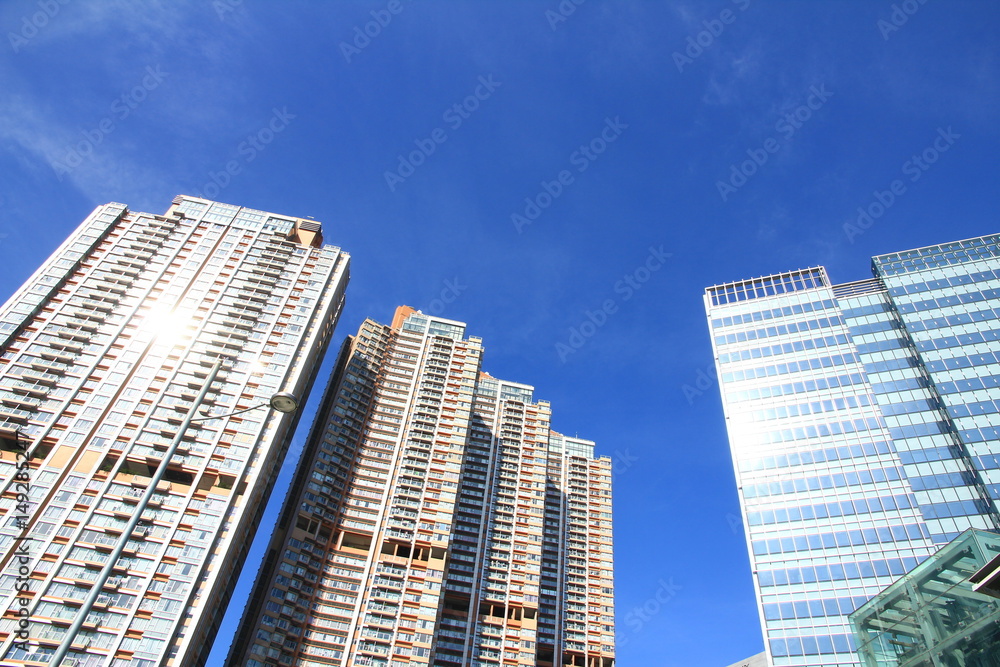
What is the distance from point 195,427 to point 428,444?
3582 centimetres

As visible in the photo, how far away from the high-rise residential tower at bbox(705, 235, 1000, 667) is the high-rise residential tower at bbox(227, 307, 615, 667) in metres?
42.7

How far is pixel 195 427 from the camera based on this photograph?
257ft

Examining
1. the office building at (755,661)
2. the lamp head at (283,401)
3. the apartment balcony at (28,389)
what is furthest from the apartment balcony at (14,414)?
the office building at (755,661)

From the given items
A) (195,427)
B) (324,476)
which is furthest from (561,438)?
(195,427)

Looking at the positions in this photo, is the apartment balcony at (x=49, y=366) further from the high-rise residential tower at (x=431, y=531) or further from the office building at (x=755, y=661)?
the office building at (x=755, y=661)

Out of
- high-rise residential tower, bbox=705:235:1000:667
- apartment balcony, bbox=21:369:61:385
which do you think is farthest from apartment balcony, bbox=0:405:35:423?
high-rise residential tower, bbox=705:235:1000:667

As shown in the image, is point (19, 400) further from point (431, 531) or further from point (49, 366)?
point (431, 531)

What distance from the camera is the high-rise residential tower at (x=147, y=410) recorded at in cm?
6194

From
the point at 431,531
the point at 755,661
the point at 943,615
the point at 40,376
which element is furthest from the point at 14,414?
the point at 755,661

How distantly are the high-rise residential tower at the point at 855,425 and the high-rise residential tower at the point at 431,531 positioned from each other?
140 ft

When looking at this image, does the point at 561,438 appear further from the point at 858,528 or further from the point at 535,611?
the point at 858,528

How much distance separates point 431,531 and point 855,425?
57428 millimetres

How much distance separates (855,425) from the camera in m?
68.8

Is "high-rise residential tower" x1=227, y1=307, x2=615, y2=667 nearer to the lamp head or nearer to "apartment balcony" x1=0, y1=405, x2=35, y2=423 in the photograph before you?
"apartment balcony" x1=0, y1=405, x2=35, y2=423
